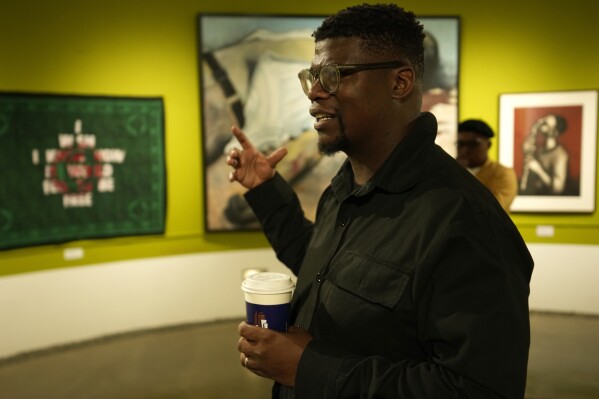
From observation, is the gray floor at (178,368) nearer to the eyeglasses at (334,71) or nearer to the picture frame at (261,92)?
the picture frame at (261,92)

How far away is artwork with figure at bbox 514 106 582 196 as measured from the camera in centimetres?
501

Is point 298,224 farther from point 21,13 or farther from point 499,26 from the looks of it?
point 499,26

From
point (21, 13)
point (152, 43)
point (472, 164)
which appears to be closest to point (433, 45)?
point (472, 164)

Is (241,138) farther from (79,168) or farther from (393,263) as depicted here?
(79,168)

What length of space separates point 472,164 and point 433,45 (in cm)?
153

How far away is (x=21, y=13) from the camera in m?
3.99

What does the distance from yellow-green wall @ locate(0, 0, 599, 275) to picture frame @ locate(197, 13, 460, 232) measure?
0.40ft

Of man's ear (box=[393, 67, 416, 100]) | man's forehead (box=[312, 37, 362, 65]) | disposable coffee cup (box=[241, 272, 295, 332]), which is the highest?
man's forehead (box=[312, 37, 362, 65])

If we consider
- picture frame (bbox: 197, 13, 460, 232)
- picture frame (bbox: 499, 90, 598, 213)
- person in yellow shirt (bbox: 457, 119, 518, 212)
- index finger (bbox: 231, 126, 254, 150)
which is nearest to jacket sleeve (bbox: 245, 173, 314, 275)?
index finger (bbox: 231, 126, 254, 150)

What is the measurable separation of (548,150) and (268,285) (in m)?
4.58

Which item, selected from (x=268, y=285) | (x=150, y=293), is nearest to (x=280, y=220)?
(x=268, y=285)

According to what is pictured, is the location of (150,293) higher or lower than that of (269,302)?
lower

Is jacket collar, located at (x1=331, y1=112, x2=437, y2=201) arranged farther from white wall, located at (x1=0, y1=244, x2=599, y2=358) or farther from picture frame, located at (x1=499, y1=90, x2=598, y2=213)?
picture frame, located at (x1=499, y1=90, x2=598, y2=213)

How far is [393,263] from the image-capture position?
1.15 meters
